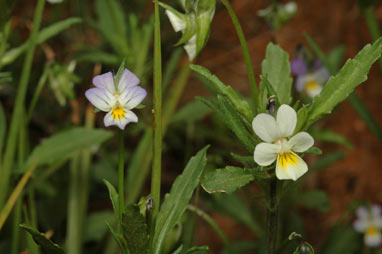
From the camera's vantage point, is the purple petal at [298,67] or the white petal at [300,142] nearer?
the white petal at [300,142]

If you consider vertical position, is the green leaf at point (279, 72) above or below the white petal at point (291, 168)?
above

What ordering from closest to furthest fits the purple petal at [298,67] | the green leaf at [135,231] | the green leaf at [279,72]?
the green leaf at [135,231], the green leaf at [279,72], the purple petal at [298,67]

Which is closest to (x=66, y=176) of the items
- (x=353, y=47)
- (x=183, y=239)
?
(x=183, y=239)

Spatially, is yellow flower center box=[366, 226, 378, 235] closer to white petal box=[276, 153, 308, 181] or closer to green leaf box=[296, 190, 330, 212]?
green leaf box=[296, 190, 330, 212]

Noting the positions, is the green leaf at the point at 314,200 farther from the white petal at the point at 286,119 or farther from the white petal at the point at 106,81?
the white petal at the point at 106,81

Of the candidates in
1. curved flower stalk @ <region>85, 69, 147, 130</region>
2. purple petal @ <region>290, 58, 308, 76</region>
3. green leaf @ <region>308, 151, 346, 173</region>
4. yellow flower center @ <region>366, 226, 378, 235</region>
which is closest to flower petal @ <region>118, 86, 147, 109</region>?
curved flower stalk @ <region>85, 69, 147, 130</region>

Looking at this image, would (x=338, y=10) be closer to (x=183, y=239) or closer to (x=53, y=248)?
(x=183, y=239)

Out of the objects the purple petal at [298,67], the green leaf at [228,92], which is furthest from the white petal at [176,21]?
the purple petal at [298,67]
